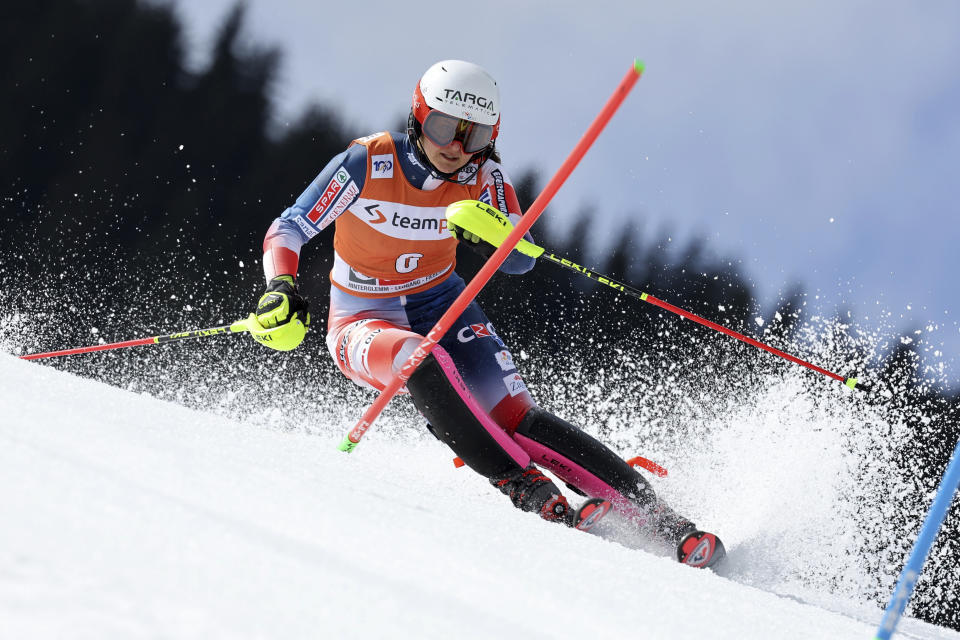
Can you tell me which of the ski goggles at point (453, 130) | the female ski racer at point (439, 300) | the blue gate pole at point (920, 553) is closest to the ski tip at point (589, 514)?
the female ski racer at point (439, 300)

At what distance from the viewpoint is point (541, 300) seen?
62.7 ft

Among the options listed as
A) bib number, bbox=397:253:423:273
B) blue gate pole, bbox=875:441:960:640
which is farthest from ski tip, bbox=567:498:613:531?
bib number, bbox=397:253:423:273

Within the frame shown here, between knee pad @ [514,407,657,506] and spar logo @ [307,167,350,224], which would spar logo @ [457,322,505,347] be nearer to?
knee pad @ [514,407,657,506]

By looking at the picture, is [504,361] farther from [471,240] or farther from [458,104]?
[458,104]

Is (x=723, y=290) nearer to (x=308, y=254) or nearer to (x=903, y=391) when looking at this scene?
(x=903, y=391)

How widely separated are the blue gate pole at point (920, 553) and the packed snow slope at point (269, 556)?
23 centimetres

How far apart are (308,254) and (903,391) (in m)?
13.7

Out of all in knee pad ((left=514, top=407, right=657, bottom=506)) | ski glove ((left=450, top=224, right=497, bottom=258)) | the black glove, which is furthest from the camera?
ski glove ((left=450, top=224, right=497, bottom=258))

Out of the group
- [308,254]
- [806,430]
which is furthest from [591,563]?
[308,254]

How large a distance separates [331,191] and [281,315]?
0.60 metres

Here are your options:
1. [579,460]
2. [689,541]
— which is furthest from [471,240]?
[689,541]

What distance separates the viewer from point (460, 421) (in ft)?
8.33

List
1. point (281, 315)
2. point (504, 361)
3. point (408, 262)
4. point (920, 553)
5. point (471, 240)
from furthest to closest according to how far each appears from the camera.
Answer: point (408, 262) → point (504, 361) → point (471, 240) → point (281, 315) → point (920, 553)

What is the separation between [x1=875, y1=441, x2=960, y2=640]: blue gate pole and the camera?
47.7 inches
